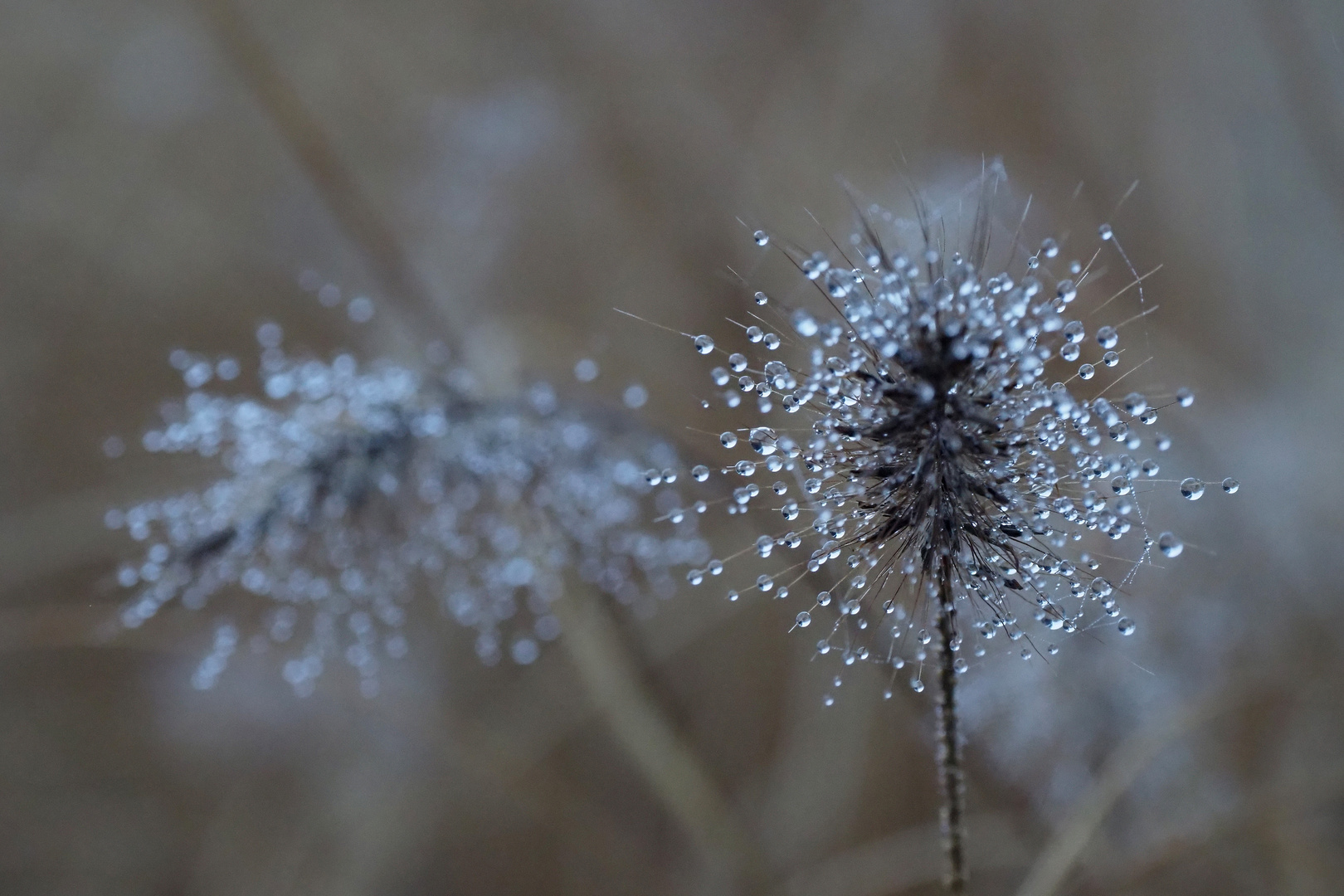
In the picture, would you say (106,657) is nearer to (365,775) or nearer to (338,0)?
(365,775)

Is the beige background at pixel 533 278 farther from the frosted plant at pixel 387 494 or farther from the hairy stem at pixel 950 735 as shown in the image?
the hairy stem at pixel 950 735

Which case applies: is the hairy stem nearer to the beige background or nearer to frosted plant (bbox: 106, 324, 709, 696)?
frosted plant (bbox: 106, 324, 709, 696)

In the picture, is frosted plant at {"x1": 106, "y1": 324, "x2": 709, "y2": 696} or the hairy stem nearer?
the hairy stem

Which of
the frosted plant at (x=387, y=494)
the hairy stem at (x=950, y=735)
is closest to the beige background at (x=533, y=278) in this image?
the frosted plant at (x=387, y=494)

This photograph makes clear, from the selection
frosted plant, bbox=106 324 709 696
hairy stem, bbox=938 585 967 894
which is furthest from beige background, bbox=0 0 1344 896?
hairy stem, bbox=938 585 967 894

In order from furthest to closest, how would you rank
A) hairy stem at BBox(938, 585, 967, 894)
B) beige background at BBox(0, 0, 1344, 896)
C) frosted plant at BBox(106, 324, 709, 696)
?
beige background at BBox(0, 0, 1344, 896)
frosted plant at BBox(106, 324, 709, 696)
hairy stem at BBox(938, 585, 967, 894)

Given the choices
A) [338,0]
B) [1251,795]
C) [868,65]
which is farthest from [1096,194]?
[338,0]
